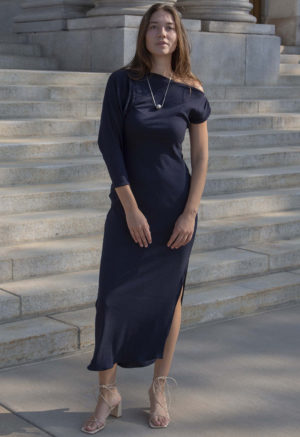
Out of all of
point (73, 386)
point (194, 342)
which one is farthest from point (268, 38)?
point (73, 386)

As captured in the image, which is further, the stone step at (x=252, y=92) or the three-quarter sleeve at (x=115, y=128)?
the stone step at (x=252, y=92)

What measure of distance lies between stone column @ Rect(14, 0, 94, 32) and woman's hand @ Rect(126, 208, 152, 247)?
286 inches

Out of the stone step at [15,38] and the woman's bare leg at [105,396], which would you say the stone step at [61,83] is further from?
the woman's bare leg at [105,396]

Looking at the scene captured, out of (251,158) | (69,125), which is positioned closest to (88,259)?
(69,125)

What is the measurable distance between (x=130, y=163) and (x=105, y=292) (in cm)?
58

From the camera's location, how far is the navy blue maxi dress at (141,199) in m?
3.57

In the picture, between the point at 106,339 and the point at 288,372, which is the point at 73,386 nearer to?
the point at 106,339

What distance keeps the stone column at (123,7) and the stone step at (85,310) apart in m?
4.61

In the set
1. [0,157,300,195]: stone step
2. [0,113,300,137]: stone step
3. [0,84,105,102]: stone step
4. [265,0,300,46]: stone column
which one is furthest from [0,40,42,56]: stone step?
[265,0,300,46]: stone column

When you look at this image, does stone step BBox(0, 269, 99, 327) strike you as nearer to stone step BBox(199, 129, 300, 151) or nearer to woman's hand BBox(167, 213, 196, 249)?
woman's hand BBox(167, 213, 196, 249)

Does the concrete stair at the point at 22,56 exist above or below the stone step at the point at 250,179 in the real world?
above

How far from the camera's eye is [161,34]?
360cm

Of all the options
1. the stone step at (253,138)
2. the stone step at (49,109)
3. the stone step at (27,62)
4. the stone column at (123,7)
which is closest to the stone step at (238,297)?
the stone step at (253,138)

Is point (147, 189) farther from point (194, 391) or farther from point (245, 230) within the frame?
point (245, 230)
